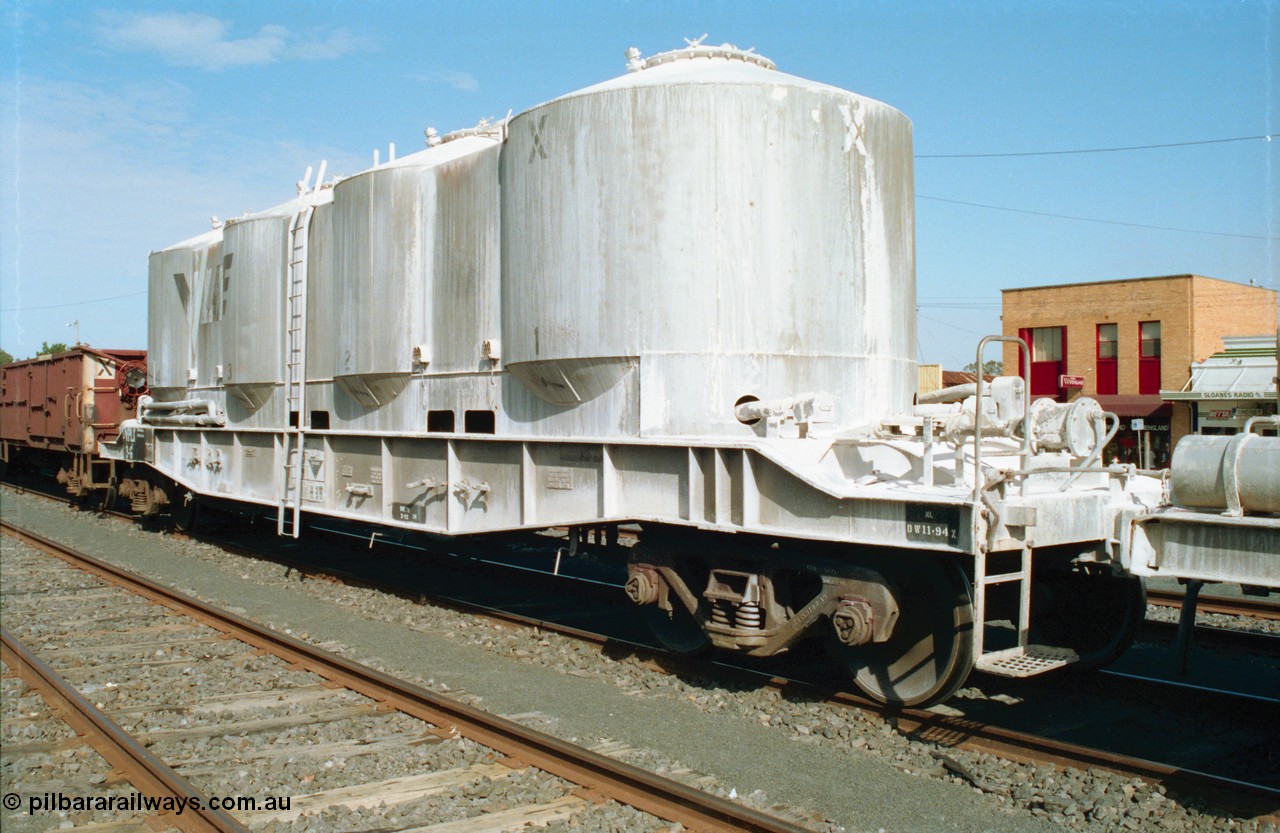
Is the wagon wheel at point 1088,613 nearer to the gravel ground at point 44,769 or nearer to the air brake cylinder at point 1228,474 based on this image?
the air brake cylinder at point 1228,474

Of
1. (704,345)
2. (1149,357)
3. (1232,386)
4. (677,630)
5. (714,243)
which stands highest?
(1149,357)

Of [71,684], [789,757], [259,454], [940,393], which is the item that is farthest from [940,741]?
[259,454]

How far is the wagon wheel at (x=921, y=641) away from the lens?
6590mm

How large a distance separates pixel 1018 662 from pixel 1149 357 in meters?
32.0

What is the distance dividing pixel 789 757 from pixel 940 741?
3.37 ft

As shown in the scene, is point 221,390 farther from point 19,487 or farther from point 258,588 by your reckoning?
point 19,487

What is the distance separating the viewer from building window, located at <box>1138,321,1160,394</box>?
112 feet

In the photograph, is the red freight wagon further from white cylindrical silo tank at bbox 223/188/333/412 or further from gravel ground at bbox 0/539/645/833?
gravel ground at bbox 0/539/645/833

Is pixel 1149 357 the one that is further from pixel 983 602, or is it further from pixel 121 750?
pixel 121 750

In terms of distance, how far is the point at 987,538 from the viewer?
5969mm

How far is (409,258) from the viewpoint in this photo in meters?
10.9

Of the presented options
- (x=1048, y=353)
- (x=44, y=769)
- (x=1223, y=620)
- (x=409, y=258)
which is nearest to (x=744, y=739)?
(x=44, y=769)

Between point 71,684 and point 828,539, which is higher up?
point 828,539

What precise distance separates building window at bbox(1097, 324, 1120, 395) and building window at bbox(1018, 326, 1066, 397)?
1197 mm
